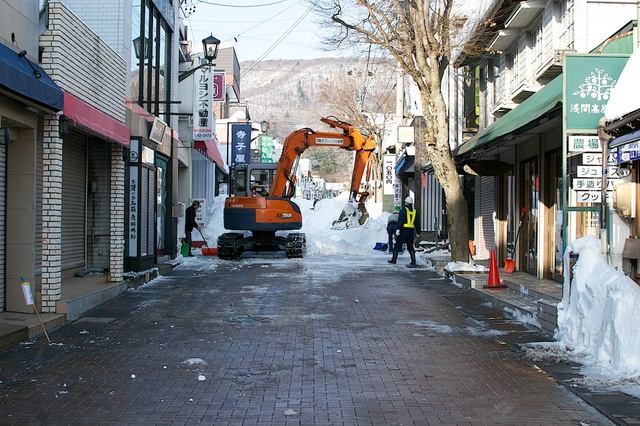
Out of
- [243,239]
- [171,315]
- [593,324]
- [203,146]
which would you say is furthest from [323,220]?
[593,324]

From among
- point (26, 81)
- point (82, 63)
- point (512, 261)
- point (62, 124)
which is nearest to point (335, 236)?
point (512, 261)

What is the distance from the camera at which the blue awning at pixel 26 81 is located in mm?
8422

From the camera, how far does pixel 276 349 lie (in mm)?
8766

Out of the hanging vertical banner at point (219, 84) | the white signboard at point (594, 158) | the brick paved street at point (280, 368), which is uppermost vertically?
the hanging vertical banner at point (219, 84)

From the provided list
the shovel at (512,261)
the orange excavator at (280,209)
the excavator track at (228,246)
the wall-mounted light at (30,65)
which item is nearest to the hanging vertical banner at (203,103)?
the orange excavator at (280,209)

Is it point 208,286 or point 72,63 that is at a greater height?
point 72,63

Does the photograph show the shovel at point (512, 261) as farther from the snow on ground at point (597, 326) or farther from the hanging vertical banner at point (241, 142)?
the hanging vertical banner at point (241, 142)

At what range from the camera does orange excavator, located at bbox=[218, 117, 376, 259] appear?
75.4ft

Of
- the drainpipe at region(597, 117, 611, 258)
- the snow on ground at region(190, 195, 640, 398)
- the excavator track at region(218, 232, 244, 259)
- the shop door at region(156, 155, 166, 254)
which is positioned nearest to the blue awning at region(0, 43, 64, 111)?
the snow on ground at region(190, 195, 640, 398)

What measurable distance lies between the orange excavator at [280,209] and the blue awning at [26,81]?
42.6 feet

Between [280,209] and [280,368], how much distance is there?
1551cm

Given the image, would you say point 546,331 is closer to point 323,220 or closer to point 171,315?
point 171,315

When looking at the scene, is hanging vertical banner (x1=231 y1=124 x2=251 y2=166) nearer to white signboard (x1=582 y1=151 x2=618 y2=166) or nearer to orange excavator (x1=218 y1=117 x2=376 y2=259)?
orange excavator (x1=218 y1=117 x2=376 y2=259)

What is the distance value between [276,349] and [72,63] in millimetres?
5921
